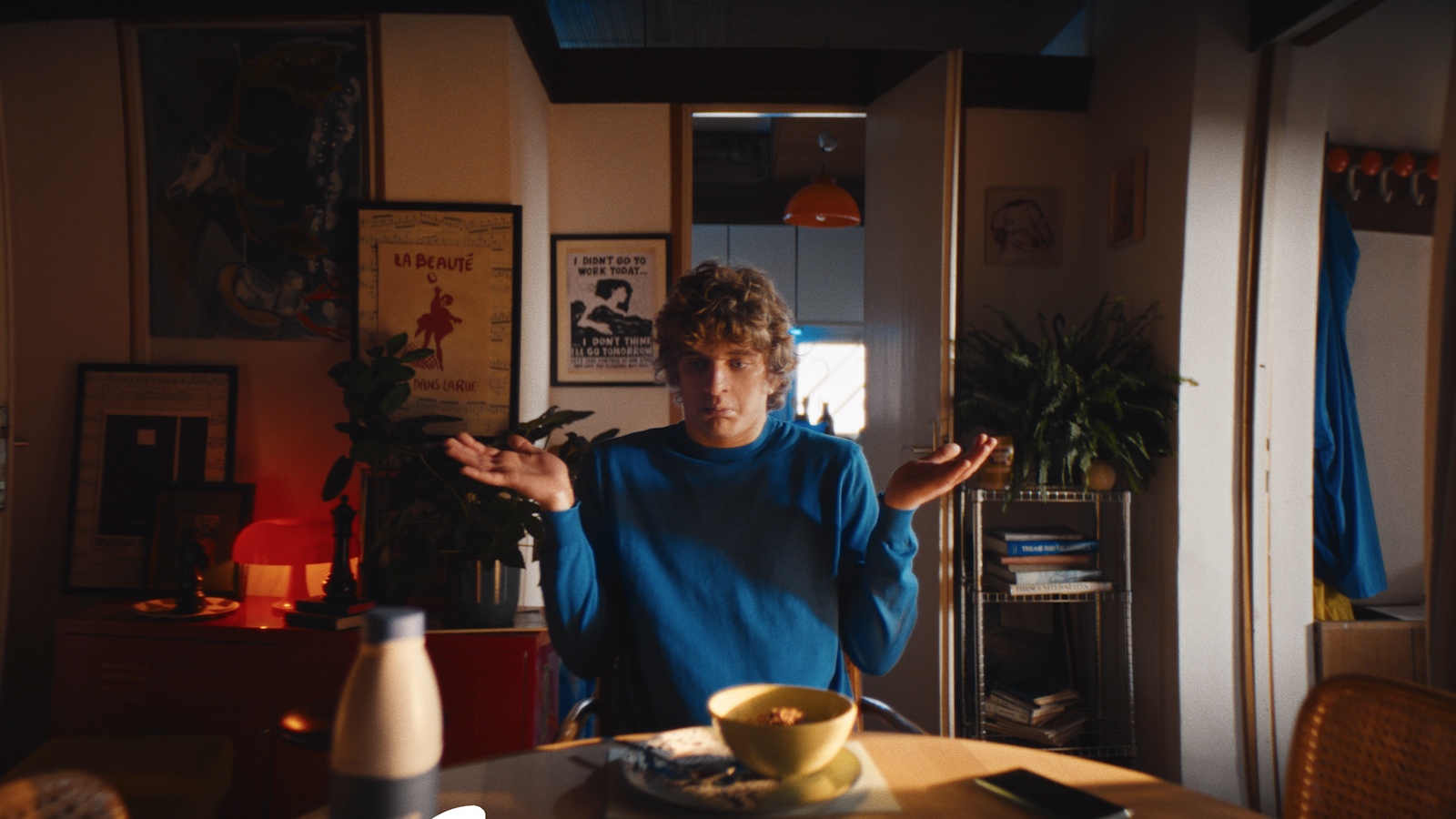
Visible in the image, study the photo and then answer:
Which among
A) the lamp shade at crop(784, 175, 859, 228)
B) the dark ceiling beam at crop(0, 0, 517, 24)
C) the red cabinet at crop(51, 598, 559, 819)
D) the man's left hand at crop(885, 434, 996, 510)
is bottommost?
the red cabinet at crop(51, 598, 559, 819)

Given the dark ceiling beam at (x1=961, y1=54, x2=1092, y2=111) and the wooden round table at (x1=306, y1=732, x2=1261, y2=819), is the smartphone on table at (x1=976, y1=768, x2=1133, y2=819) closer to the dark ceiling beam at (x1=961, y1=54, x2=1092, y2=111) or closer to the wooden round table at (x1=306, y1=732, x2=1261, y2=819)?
the wooden round table at (x1=306, y1=732, x2=1261, y2=819)

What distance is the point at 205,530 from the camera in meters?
2.50

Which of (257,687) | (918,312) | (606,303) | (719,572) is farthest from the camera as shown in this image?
(606,303)

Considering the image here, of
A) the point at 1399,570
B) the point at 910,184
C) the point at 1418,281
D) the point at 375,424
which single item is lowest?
the point at 1399,570

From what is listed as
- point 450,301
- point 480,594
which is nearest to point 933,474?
point 480,594

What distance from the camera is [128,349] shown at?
8.63ft

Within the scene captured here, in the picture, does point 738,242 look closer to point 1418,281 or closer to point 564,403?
point 564,403

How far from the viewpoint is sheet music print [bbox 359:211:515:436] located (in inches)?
99.1

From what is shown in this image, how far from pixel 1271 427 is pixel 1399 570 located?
99cm

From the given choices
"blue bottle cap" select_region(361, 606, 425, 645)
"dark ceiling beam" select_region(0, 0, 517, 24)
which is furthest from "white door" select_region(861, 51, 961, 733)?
"blue bottle cap" select_region(361, 606, 425, 645)

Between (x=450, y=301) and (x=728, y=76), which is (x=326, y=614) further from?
(x=728, y=76)

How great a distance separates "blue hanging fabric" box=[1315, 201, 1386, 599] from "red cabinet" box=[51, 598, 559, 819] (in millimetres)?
2624

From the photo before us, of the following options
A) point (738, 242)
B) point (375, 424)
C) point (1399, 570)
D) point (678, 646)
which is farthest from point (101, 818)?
point (738, 242)

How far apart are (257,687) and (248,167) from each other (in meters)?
1.68
